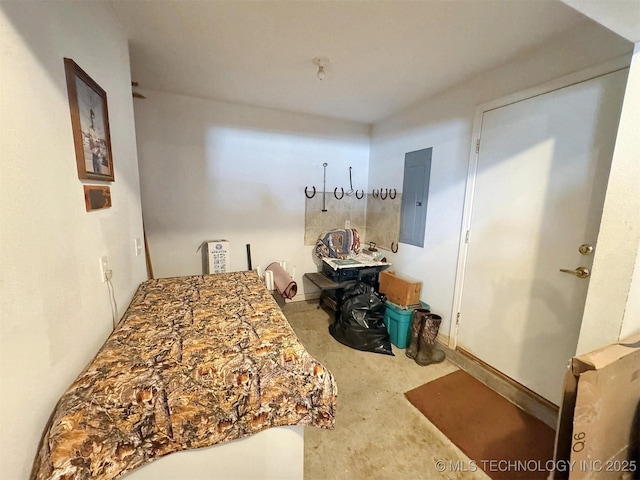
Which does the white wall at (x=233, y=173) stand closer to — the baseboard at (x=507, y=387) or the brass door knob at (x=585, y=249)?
the baseboard at (x=507, y=387)

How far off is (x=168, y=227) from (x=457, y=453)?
299 cm

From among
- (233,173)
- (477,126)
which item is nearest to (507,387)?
(477,126)

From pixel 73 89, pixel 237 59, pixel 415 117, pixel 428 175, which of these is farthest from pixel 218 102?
pixel 428 175

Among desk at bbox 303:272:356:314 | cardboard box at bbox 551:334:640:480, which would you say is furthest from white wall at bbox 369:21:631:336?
cardboard box at bbox 551:334:640:480

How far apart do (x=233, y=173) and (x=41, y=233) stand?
2.16 meters

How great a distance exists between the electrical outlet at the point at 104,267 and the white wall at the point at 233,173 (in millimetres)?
1520

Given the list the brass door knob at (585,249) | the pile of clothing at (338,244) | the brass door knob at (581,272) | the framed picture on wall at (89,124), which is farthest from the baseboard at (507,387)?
the framed picture on wall at (89,124)

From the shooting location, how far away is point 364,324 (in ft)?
8.05

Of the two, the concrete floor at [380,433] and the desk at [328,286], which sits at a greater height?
the desk at [328,286]

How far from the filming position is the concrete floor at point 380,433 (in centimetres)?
136

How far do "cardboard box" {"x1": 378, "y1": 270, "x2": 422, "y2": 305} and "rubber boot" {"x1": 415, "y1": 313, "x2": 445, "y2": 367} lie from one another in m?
0.27

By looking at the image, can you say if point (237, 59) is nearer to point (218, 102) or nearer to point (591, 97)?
point (218, 102)

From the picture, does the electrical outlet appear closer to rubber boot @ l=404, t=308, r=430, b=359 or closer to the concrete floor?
the concrete floor

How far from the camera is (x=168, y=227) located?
268 centimetres
